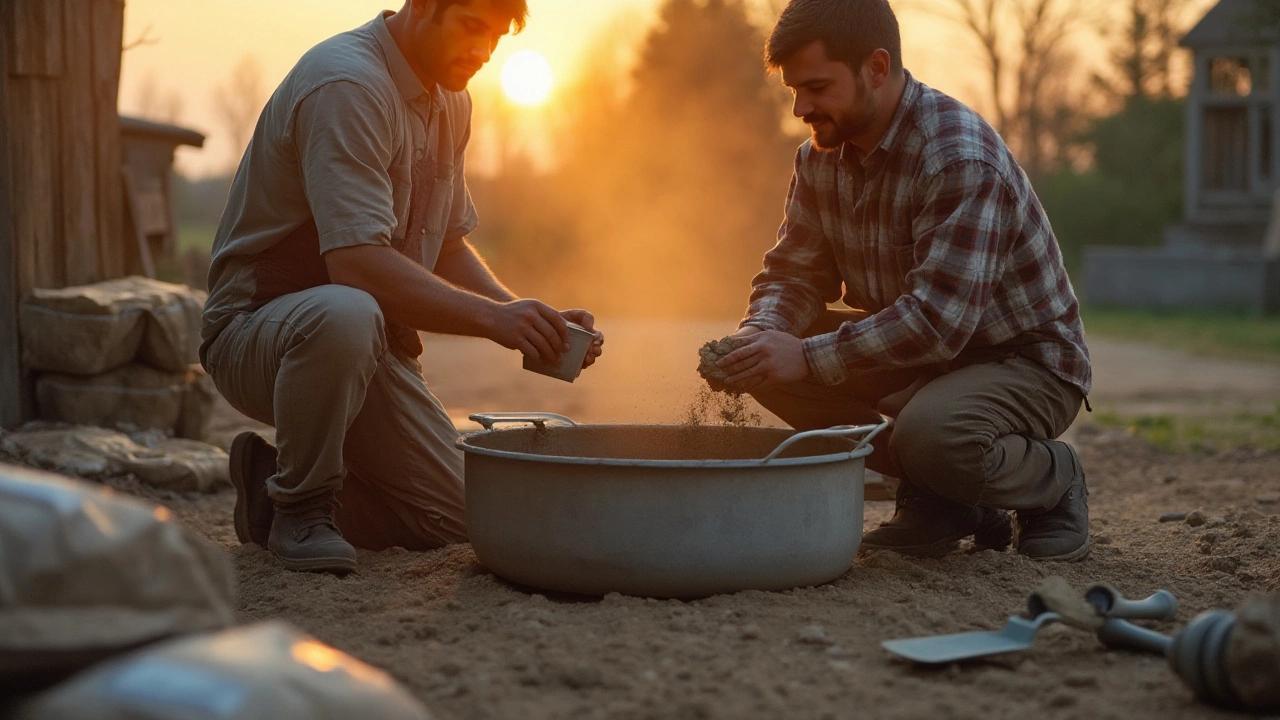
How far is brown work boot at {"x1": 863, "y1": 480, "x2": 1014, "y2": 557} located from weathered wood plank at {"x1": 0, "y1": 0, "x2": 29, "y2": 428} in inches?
121

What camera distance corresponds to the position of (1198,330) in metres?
12.9

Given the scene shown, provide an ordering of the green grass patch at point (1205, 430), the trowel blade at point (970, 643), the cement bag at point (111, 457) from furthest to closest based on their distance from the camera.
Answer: the green grass patch at point (1205, 430)
the cement bag at point (111, 457)
the trowel blade at point (970, 643)

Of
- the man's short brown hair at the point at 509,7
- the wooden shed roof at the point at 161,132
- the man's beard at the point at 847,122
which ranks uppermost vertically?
the wooden shed roof at the point at 161,132

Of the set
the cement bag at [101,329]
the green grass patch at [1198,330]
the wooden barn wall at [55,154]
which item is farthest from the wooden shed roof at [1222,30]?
the cement bag at [101,329]

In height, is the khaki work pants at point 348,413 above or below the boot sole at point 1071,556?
above

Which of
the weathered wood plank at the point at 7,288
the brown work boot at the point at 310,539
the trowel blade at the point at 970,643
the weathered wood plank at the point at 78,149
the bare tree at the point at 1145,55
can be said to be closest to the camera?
the trowel blade at the point at 970,643

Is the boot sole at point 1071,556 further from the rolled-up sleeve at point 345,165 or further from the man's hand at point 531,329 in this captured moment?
the rolled-up sleeve at point 345,165

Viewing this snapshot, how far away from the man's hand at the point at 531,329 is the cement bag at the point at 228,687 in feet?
4.72

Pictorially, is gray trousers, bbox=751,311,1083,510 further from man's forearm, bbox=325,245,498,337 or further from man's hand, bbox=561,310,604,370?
man's forearm, bbox=325,245,498,337

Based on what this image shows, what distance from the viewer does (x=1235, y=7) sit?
1752 centimetres

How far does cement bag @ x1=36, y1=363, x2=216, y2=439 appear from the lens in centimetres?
443

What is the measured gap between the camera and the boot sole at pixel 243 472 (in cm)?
326

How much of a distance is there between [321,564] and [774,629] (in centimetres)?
118

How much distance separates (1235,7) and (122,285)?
57.2 ft
